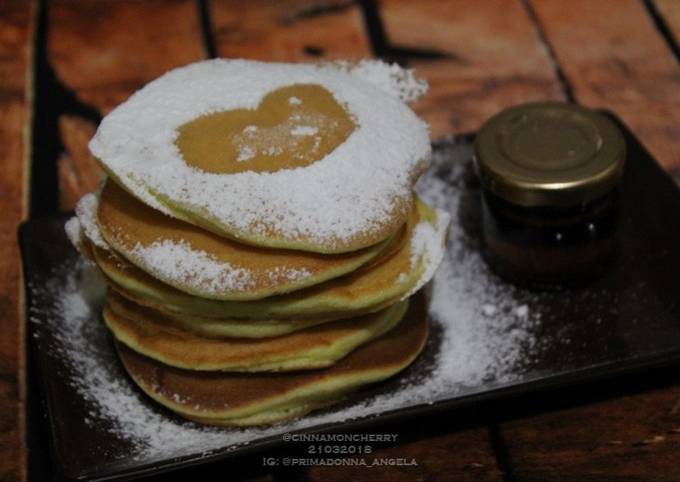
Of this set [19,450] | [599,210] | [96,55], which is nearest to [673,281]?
[599,210]

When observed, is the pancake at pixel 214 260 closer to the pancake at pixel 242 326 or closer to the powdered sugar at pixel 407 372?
the pancake at pixel 242 326

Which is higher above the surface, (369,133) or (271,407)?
(369,133)

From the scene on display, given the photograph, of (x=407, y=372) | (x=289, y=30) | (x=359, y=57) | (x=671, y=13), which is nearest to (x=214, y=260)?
(x=407, y=372)

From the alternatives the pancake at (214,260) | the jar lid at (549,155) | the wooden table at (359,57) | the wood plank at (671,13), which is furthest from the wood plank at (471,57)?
the pancake at (214,260)

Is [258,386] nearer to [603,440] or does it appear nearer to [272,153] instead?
[272,153]

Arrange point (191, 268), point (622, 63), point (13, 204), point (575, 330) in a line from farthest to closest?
1. point (622, 63)
2. point (13, 204)
3. point (575, 330)
4. point (191, 268)

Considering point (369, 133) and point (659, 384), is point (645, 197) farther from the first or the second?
point (369, 133)

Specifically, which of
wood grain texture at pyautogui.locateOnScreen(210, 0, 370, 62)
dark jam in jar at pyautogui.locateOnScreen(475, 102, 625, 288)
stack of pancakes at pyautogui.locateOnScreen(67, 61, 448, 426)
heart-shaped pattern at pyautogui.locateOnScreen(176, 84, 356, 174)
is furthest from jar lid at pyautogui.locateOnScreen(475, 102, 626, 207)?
wood grain texture at pyautogui.locateOnScreen(210, 0, 370, 62)
